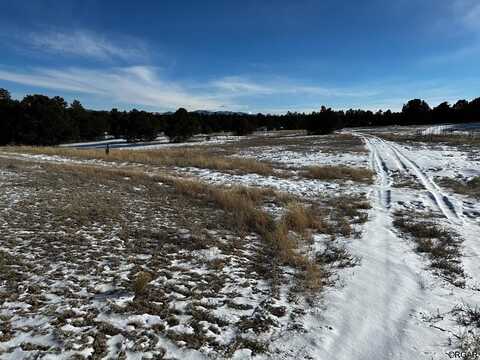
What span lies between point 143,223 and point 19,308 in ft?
13.7

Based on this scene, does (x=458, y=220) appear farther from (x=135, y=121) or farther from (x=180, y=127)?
(x=135, y=121)

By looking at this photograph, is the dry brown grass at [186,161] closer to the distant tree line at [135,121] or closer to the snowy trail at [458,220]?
the snowy trail at [458,220]

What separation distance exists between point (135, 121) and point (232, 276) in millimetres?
58382

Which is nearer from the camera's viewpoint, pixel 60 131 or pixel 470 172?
pixel 470 172

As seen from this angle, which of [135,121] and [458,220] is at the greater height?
[135,121]

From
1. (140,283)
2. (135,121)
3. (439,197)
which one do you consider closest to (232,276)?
(140,283)

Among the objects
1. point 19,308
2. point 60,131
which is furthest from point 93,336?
point 60,131

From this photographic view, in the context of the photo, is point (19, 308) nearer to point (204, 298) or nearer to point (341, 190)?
point (204, 298)

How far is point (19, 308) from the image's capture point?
4434 millimetres

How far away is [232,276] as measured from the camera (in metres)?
5.77

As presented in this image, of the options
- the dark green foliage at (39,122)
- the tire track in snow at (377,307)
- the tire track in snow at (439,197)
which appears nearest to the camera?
the tire track in snow at (377,307)

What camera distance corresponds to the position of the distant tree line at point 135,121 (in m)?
48.0

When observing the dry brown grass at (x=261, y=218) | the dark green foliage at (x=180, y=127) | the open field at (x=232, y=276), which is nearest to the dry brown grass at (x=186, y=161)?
the dry brown grass at (x=261, y=218)

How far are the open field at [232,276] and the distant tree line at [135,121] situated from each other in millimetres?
42597
